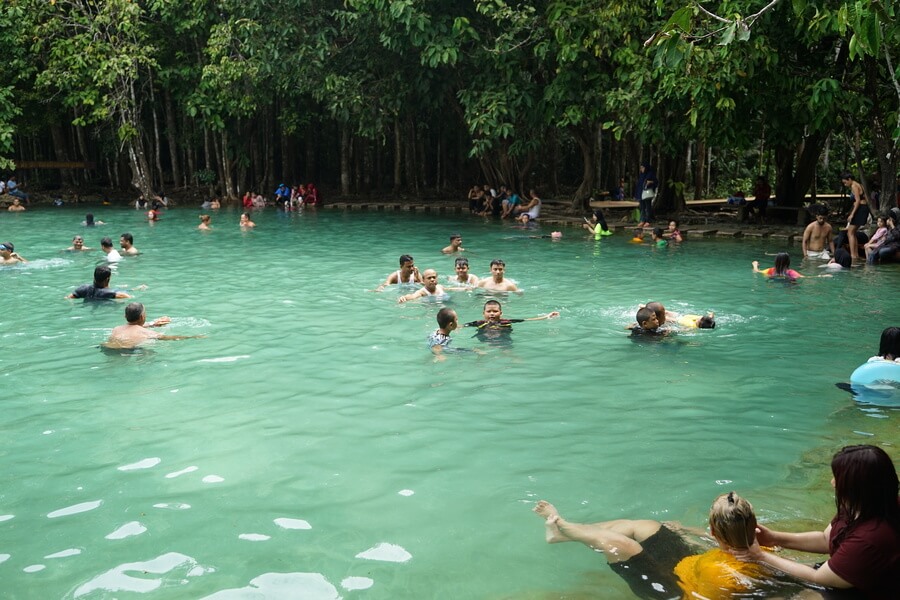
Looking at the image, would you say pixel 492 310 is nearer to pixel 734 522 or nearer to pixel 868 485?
pixel 734 522

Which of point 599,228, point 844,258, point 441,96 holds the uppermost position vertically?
point 441,96

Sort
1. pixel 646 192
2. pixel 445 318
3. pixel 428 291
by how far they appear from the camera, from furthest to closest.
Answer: pixel 646 192 → pixel 428 291 → pixel 445 318

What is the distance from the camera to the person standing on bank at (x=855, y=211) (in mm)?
17703

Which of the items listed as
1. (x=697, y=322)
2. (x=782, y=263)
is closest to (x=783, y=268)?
(x=782, y=263)

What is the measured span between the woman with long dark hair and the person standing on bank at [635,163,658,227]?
20.0m

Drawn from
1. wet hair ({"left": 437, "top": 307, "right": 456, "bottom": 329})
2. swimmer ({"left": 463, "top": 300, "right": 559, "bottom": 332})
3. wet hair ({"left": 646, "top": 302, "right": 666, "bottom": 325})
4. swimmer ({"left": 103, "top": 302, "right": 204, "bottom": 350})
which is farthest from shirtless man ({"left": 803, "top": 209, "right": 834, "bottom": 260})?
swimmer ({"left": 103, "top": 302, "right": 204, "bottom": 350})

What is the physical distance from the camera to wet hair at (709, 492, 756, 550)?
4684 millimetres

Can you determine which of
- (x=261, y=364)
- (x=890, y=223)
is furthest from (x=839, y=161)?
(x=261, y=364)

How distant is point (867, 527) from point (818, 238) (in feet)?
48.8

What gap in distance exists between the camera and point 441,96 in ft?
96.9

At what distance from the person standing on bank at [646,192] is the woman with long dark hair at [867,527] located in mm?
19997

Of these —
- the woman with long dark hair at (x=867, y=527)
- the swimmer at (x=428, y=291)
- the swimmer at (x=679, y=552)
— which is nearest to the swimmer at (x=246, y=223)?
the swimmer at (x=428, y=291)

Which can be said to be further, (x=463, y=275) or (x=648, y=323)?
(x=463, y=275)

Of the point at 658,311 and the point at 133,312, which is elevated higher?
the point at 133,312
